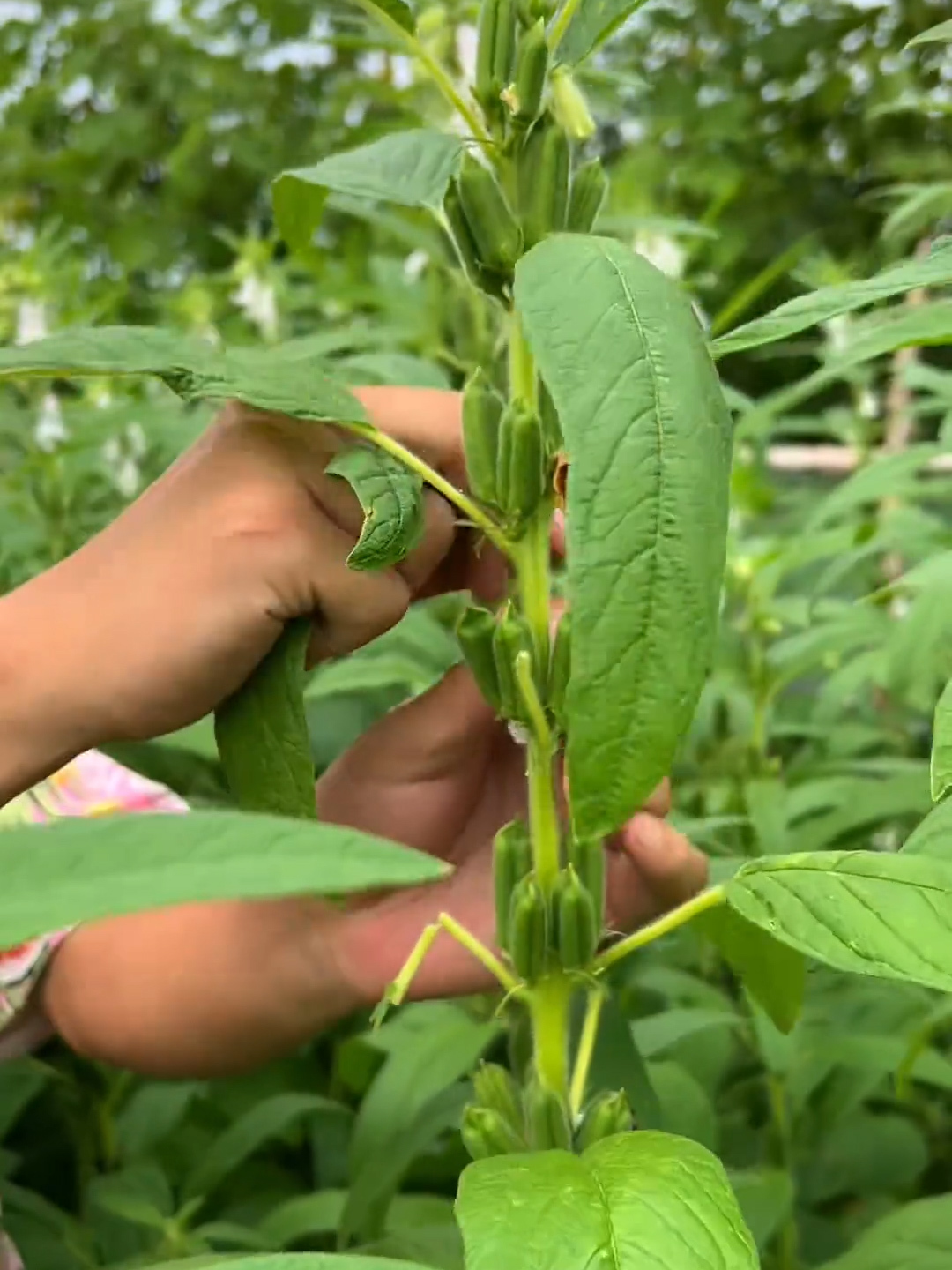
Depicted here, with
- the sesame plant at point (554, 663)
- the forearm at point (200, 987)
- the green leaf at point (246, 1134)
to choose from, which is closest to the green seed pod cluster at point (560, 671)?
the sesame plant at point (554, 663)

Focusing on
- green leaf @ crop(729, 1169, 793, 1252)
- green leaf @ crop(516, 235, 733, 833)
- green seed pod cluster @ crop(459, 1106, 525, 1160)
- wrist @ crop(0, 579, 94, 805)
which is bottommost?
green leaf @ crop(729, 1169, 793, 1252)

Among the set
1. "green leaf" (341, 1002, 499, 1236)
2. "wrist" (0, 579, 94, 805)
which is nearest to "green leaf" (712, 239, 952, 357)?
"wrist" (0, 579, 94, 805)

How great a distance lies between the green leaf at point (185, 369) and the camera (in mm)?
323

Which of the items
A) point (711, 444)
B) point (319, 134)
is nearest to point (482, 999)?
point (711, 444)

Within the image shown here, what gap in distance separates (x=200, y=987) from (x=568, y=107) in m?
0.42

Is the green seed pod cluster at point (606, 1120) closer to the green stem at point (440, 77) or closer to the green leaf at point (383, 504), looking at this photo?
the green leaf at point (383, 504)

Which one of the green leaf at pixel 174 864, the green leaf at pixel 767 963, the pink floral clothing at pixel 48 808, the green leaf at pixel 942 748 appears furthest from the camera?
the pink floral clothing at pixel 48 808

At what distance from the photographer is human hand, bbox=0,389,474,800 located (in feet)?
1.23

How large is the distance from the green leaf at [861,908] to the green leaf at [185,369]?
16 cm

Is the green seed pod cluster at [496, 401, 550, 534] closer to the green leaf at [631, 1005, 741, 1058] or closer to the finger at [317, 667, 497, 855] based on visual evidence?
the finger at [317, 667, 497, 855]

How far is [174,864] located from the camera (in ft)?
0.60

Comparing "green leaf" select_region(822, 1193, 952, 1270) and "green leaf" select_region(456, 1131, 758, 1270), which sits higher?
"green leaf" select_region(456, 1131, 758, 1270)

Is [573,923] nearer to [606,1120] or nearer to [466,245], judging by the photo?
[606,1120]

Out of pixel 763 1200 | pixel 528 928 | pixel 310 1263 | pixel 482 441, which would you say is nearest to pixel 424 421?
pixel 482 441
